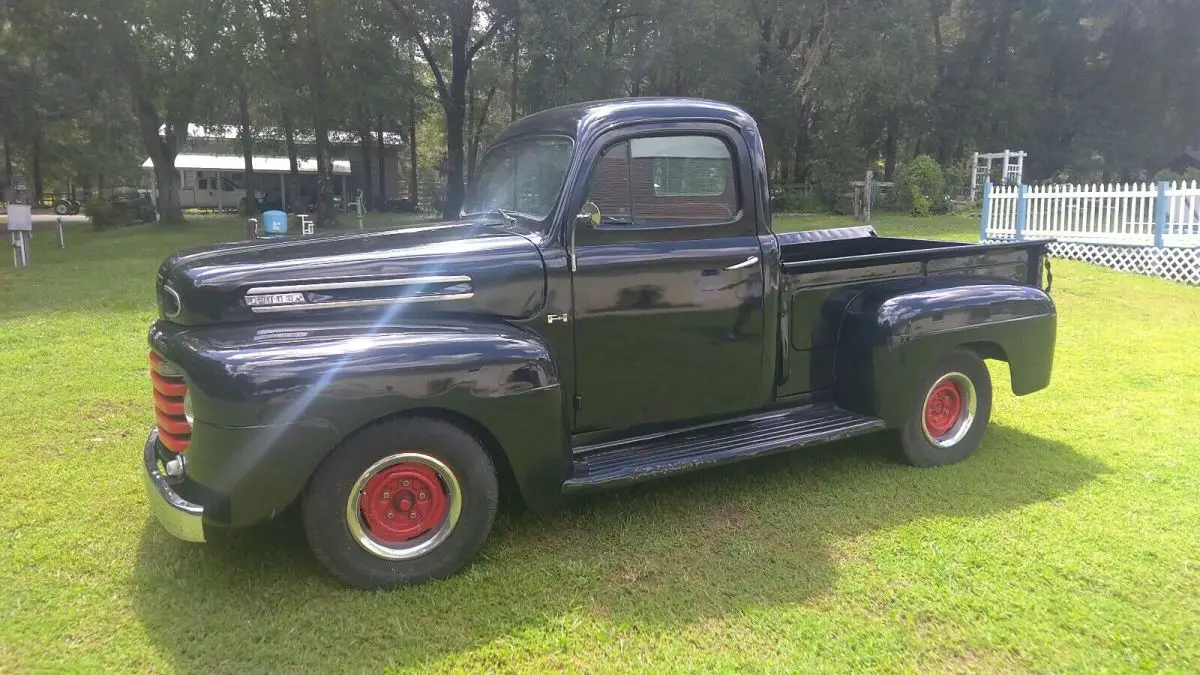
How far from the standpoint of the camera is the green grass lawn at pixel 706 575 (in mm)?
2881

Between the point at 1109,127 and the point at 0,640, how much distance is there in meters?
40.8

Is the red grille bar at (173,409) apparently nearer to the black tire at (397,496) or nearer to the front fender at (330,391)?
the front fender at (330,391)

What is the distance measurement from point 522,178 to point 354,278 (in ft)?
3.71

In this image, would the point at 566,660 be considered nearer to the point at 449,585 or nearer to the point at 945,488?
the point at 449,585

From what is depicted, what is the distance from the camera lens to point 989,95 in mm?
33375

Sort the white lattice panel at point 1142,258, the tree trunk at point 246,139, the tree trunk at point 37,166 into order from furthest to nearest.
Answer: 1. the tree trunk at point 37,166
2. the tree trunk at point 246,139
3. the white lattice panel at point 1142,258

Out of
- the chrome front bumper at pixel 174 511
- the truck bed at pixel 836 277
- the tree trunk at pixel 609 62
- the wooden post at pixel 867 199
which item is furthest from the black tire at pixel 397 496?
the wooden post at pixel 867 199

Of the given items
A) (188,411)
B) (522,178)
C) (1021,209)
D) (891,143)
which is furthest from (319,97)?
(891,143)

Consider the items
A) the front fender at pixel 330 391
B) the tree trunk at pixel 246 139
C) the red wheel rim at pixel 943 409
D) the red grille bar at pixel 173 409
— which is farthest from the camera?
the tree trunk at pixel 246 139

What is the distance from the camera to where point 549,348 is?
3.52m

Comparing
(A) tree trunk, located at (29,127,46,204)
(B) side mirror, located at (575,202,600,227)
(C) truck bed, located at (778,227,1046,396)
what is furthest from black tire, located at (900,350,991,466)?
(A) tree trunk, located at (29,127,46,204)

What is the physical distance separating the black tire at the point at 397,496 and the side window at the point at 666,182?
1.27m

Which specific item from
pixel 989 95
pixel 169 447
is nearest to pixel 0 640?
pixel 169 447

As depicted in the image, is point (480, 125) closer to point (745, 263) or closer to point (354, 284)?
point (745, 263)
